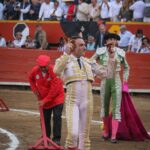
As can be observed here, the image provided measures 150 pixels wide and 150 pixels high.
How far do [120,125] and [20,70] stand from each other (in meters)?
8.01

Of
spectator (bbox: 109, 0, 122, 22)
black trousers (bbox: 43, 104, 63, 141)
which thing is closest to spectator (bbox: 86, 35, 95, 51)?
spectator (bbox: 109, 0, 122, 22)

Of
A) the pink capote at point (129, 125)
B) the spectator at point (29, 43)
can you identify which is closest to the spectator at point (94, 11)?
the spectator at point (29, 43)

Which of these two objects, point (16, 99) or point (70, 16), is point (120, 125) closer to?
point (16, 99)

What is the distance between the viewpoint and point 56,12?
18.5 m

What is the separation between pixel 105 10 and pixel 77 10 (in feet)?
3.12

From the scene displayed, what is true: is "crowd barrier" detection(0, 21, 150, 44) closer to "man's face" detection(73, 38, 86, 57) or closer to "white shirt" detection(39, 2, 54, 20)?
"white shirt" detection(39, 2, 54, 20)

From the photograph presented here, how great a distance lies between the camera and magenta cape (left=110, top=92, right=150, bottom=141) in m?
9.90

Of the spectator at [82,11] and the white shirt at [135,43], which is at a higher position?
the spectator at [82,11]

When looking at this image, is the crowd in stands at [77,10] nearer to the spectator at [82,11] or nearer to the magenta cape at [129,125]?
the spectator at [82,11]

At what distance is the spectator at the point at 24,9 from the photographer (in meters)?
19.1

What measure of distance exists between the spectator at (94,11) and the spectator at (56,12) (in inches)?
36.7

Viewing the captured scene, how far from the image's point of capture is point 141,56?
53.4 ft

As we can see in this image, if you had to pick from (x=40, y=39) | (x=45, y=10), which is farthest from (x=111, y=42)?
(x=45, y=10)

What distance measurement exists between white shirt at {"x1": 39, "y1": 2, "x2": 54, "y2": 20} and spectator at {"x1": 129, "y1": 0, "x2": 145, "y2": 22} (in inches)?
96.1
